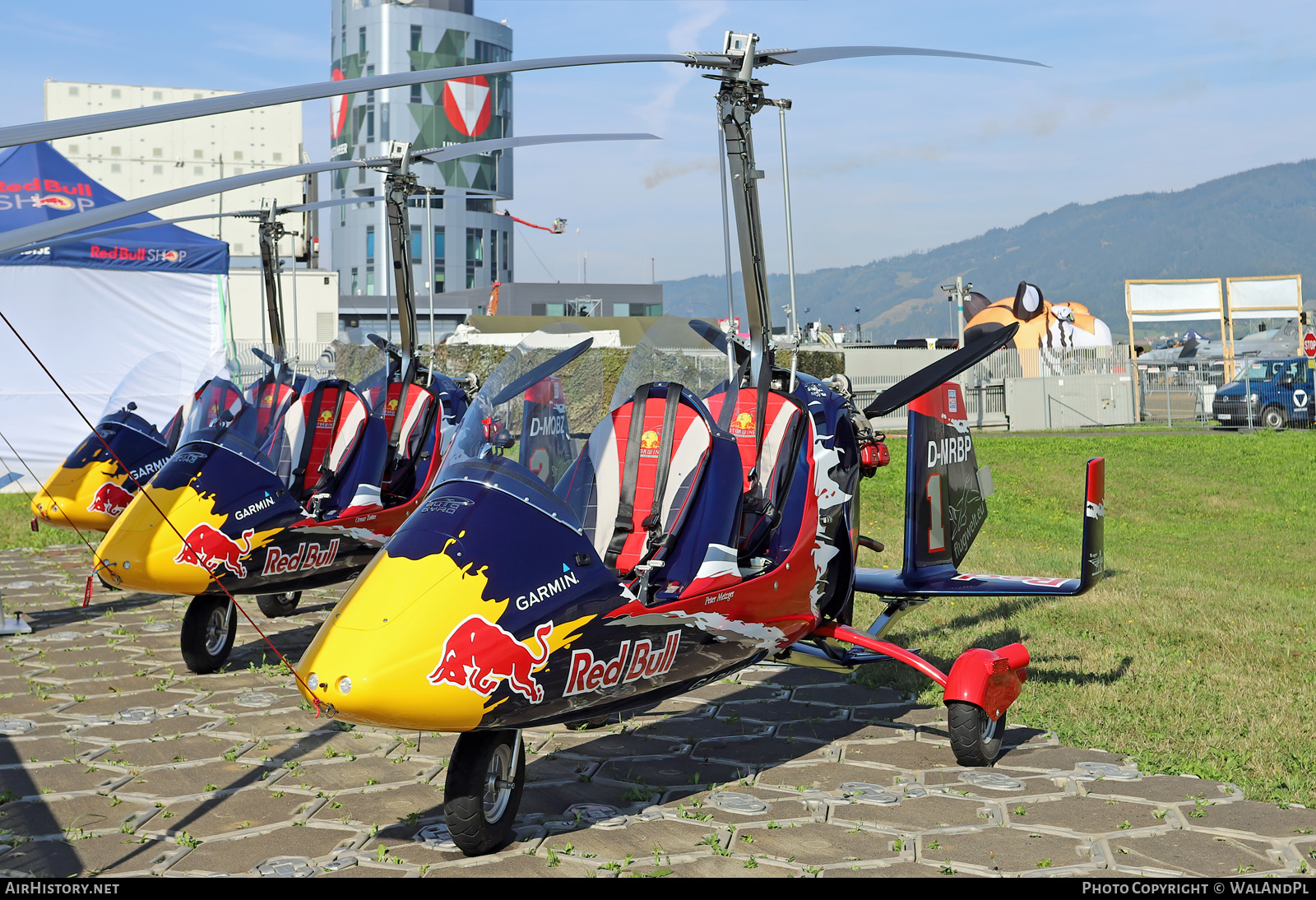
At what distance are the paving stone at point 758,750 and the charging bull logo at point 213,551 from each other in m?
3.51

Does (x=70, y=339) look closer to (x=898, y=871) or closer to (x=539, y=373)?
(x=539, y=373)

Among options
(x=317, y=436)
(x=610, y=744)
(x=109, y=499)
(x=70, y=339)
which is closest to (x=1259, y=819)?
(x=610, y=744)

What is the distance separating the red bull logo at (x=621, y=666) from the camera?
4270 mm

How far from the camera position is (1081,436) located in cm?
2159

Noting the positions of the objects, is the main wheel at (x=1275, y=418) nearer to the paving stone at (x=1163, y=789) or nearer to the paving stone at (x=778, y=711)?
the paving stone at (x=778, y=711)

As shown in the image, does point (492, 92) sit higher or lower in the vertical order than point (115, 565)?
higher

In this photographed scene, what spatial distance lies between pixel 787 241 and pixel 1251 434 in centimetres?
1812

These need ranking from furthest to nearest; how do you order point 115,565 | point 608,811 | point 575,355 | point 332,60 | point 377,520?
1. point 332,60
2. point 377,520
3. point 115,565
4. point 575,355
5. point 608,811

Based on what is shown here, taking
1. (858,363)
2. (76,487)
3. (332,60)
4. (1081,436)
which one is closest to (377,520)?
(76,487)

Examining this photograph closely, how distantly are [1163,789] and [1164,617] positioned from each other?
399 centimetres

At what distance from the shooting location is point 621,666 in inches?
175

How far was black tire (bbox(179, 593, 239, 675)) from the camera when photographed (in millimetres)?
7461

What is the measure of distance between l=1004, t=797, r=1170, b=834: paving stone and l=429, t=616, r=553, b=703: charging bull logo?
88.4 inches
